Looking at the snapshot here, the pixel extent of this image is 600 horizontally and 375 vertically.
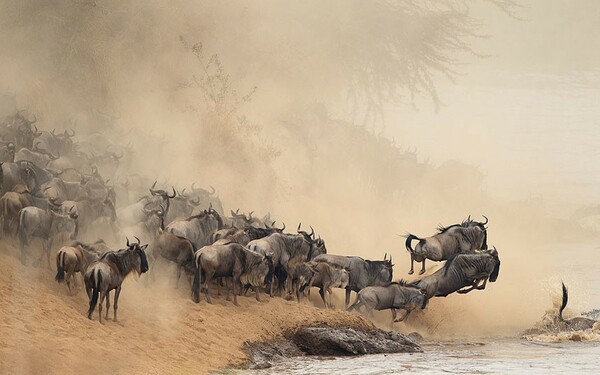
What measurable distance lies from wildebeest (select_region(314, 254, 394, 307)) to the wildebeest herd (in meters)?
0.02

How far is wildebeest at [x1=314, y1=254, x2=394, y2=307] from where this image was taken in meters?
24.2

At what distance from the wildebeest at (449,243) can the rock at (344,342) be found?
5378 mm

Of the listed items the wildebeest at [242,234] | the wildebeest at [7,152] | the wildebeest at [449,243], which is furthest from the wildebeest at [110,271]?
the wildebeest at [449,243]

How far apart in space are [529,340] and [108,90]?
18527 millimetres

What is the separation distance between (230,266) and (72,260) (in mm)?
3659

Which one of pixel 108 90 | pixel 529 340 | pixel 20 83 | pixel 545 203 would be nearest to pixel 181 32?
pixel 108 90

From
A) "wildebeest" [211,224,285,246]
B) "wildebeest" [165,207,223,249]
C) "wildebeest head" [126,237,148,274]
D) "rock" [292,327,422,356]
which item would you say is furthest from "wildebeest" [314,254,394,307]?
"wildebeest head" [126,237,148,274]

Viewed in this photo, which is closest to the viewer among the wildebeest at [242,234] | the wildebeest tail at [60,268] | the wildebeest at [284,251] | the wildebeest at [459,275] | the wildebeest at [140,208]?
the wildebeest tail at [60,268]

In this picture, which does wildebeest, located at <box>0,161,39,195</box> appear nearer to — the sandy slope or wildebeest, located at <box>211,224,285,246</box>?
the sandy slope

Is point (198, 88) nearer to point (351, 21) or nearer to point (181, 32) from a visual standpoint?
point (181, 32)

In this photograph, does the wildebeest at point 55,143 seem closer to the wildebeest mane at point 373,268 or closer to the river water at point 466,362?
the wildebeest mane at point 373,268

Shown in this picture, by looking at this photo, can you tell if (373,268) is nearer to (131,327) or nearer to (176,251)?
(176,251)

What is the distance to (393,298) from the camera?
23797 mm

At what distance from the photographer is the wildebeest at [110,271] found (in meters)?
17.4
